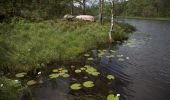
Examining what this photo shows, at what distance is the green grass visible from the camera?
10398mm

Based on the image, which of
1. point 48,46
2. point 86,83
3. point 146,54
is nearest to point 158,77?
point 86,83

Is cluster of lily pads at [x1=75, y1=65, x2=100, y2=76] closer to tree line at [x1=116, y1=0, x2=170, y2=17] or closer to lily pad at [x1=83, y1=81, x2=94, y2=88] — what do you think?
lily pad at [x1=83, y1=81, x2=94, y2=88]

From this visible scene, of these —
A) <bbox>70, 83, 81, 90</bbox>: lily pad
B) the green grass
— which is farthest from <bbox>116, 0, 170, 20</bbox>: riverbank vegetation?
<bbox>70, 83, 81, 90</bbox>: lily pad

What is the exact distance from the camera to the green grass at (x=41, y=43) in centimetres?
1040

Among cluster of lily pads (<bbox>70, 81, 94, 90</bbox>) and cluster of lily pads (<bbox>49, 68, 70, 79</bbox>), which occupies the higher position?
cluster of lily pads (<bbox>49, 68, 70, 79</bbox>)

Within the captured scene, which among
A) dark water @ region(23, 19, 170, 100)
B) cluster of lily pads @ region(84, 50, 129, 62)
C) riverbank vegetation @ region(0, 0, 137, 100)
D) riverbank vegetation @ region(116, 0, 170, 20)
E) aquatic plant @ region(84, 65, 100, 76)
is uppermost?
riverbank vegetation @ region(116, 0, 170, 20)

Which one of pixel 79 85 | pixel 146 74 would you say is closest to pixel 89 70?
pixel 79 85

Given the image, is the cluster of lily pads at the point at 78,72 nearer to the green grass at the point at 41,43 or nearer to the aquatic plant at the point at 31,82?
the aquatic plant at the point at 31,82

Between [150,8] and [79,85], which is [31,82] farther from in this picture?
[150,8]

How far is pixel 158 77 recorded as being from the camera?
32.7 feet

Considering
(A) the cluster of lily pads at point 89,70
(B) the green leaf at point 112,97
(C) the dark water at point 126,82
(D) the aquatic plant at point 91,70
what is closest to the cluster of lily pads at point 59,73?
(C) the dark water at point 126,82

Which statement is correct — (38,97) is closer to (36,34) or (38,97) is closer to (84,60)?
(84,60)

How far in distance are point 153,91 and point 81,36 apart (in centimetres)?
904

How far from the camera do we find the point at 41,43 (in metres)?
13.3
